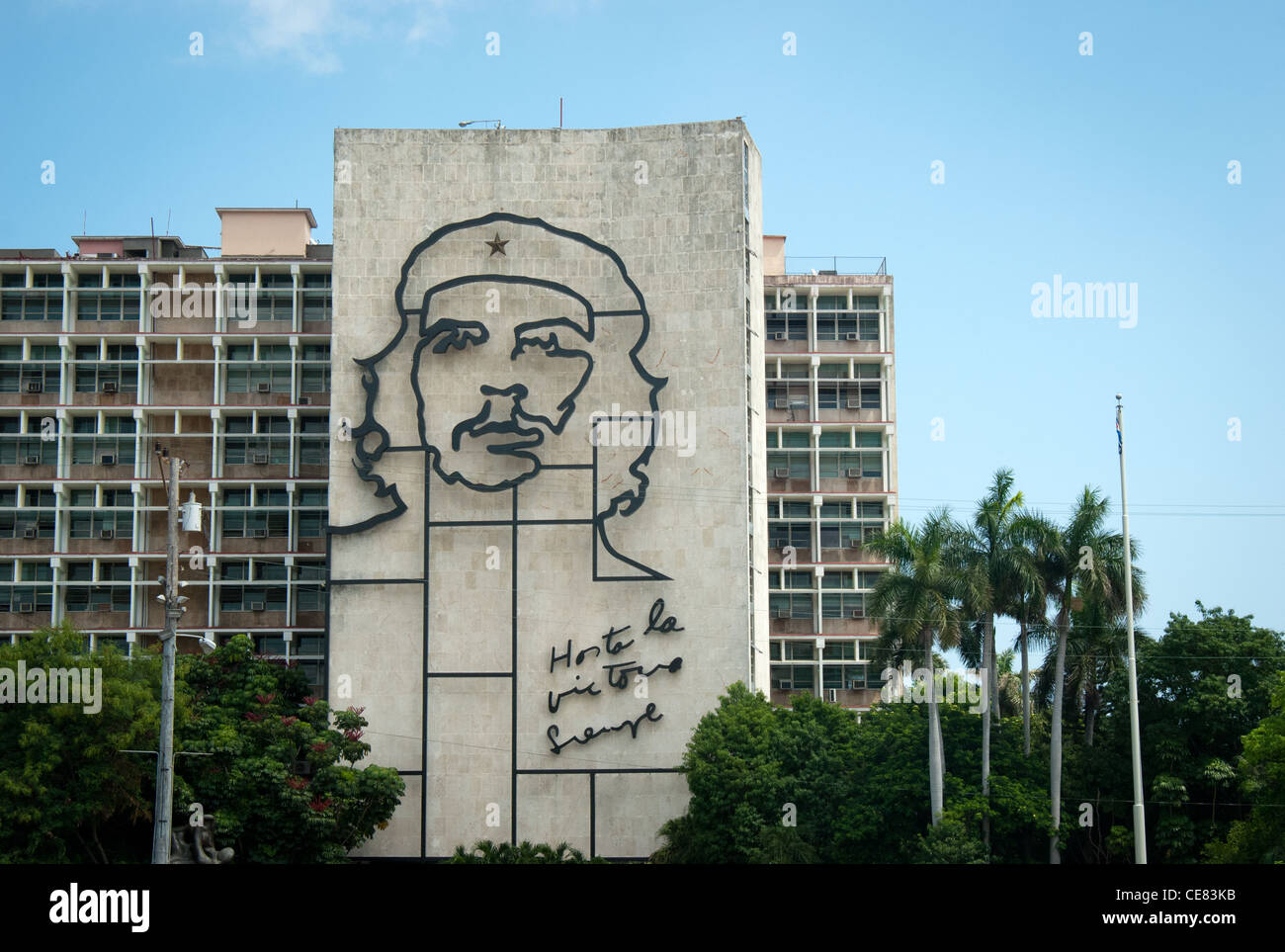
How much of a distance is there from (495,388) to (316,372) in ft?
61.4

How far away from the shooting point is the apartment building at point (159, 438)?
234ft

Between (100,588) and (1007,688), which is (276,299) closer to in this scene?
(100,588)

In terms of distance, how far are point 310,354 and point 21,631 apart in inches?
755

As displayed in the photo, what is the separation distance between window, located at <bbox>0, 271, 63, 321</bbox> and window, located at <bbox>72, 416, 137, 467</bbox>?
564 centimetres

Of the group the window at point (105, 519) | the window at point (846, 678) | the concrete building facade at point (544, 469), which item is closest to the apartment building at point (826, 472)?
the window at point (846, 678)

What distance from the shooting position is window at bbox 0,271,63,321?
74062mm

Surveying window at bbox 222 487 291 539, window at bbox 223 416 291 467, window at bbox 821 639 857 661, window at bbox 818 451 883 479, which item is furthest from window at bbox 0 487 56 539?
window at bbox 821 639 857 661

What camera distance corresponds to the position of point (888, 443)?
79.7 metres

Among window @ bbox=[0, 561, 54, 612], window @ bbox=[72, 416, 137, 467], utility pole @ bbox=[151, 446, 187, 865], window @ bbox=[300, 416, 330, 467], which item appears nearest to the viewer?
utility pole @ bbox=[151, 446, 187, 865]

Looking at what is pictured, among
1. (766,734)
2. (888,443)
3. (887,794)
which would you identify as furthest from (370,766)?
(888,443)

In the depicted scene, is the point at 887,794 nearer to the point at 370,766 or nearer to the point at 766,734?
the point at 766,734

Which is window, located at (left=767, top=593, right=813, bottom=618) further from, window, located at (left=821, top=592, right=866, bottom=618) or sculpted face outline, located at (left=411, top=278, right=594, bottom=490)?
sculpted face outline, located at (left=411, top=278, right=594, bottom=490)
